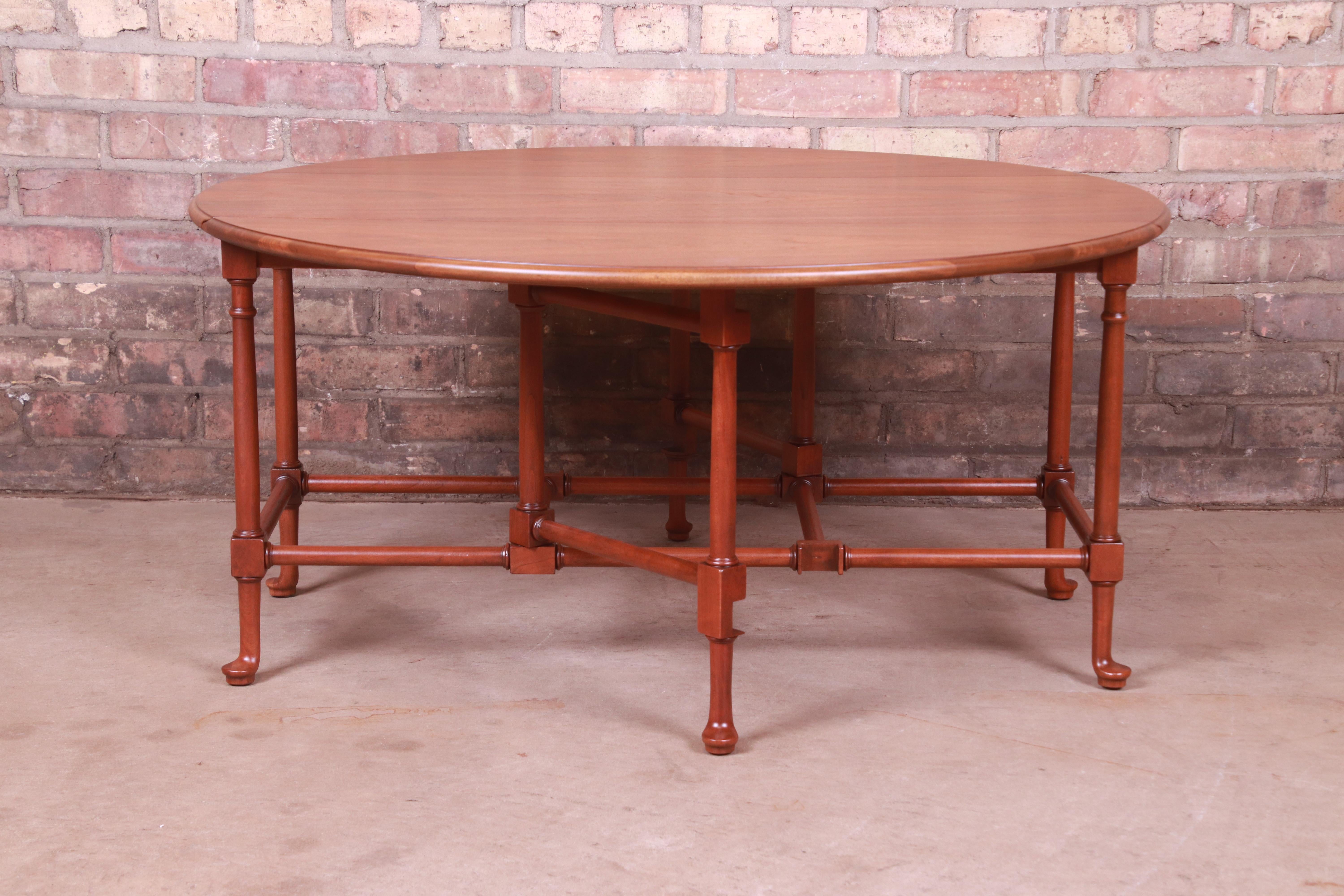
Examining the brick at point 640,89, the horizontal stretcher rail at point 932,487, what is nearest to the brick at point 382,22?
the brick at point 640,89

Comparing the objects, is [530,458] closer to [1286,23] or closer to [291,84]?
[291,84]

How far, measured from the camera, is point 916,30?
2.73 metres

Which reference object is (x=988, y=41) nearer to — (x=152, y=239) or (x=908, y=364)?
(x=908, y=364)

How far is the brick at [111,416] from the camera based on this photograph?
114 inches

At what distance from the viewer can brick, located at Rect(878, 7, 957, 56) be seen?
272cm

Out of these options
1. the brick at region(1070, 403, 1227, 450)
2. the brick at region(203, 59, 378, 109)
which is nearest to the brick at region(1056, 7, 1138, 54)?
the brick at region(1070, 403, 1227, 450)

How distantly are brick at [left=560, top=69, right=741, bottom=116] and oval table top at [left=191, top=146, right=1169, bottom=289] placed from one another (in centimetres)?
30

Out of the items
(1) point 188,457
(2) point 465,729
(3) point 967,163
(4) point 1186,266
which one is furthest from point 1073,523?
(1) point 188,457

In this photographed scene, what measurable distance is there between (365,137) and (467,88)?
0.23 meters

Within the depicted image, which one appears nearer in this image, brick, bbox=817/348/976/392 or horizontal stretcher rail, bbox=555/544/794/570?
horizontal stretcher rail, bbox=555/544/794/570

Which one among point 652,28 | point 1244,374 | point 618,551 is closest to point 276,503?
point 618,551

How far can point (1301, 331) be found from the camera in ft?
9.36

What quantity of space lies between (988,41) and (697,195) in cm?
101

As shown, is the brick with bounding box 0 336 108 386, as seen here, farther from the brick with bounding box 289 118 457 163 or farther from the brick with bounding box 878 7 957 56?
the brick with bounding box 878 7 957 56
